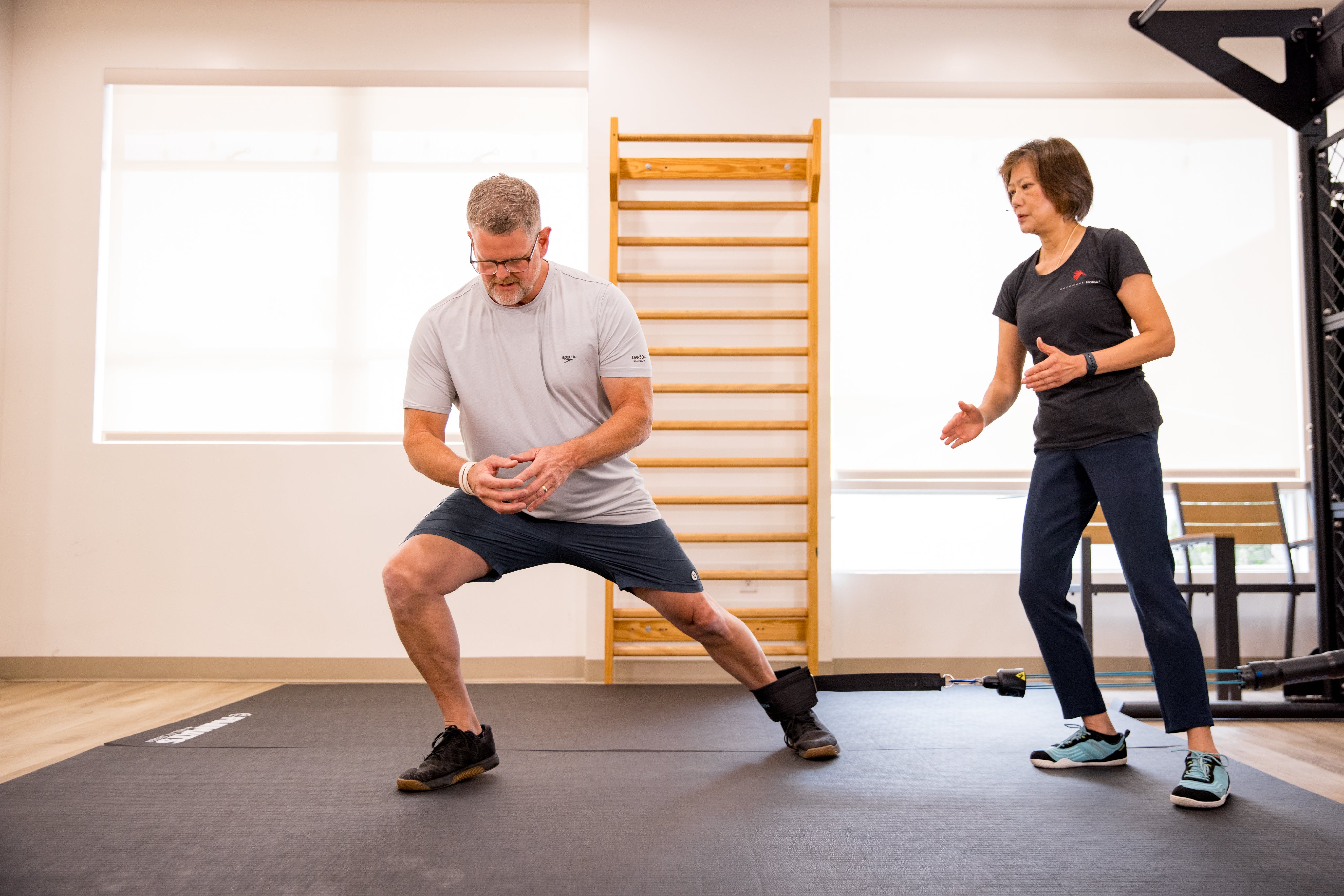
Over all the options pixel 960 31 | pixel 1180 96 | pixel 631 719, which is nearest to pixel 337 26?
pixel 960 31

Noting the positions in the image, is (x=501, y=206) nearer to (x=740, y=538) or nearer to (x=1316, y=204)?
(x=740, y=538)

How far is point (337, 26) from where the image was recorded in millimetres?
3627

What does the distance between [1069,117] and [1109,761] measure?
9.48ft

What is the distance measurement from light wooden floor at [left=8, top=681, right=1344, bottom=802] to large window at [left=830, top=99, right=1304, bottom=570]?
107 centimetres

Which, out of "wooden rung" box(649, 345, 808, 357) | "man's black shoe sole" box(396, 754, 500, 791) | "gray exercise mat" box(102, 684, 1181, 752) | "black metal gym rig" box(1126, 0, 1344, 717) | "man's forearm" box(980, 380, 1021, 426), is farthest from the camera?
"wooden rung" box(649, 345, 808, 357)

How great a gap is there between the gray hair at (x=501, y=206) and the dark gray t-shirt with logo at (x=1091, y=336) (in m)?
1.11

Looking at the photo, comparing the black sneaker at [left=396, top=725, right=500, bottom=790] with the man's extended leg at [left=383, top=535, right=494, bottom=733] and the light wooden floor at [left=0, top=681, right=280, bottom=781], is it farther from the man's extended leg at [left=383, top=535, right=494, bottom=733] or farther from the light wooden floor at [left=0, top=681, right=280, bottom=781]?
the light wooden floor at [left=0, top=681, right=280, bottom=781]

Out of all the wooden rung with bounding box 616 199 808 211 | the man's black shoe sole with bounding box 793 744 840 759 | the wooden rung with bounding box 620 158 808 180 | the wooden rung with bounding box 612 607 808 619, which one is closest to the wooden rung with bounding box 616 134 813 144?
the wooden rung with bounding box 620 158 808 180

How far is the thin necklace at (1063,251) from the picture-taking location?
1.94 m

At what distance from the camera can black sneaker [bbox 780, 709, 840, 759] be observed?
1.98 metres

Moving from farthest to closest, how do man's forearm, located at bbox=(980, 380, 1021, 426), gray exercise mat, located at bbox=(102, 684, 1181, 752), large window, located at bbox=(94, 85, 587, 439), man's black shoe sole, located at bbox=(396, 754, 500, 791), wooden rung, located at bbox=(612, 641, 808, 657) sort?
large window, located at bbox=(94, 85, 587, 439), wooden rung, located at bbox=(612, 641, 808, 657), gray exercise mat, located at bbox=(102, 684, 1181, 752), man's forearm, located at bbox=(980, 380, 1021, 426), man's black shoe sole, located at bbox=(396, 754, 500, 791)

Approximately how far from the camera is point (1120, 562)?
1.87 meters

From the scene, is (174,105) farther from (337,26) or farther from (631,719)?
(631,719)

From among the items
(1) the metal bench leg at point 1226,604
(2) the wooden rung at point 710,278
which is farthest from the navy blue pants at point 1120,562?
(2) the wooden rung at point 710,278
